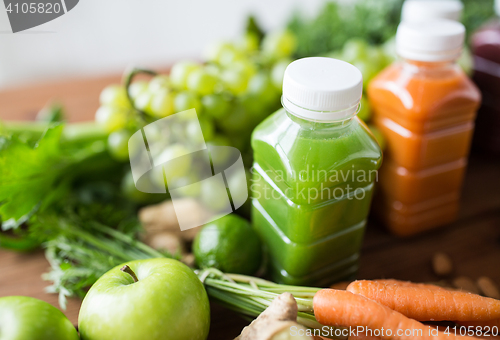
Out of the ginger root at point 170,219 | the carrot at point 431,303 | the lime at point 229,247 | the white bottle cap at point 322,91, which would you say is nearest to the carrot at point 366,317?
the carrot at point 431,303

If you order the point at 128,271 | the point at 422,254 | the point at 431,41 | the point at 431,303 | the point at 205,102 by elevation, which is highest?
the point at 431,41

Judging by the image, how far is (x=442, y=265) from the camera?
0.84 metres

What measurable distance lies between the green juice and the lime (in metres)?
0.04

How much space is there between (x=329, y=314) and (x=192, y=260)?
12.6 inches

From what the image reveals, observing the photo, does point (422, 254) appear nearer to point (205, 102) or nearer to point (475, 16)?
point (205, 102)

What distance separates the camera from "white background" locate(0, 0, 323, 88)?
183 cm

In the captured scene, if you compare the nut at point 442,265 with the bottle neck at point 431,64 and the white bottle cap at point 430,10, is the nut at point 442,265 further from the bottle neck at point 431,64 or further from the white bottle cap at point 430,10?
the white bottle cap at point 430,10

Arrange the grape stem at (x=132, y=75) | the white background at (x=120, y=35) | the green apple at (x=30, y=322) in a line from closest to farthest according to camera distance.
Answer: the green apple at (x=30, y=322), the grape stem at (x=132, y=75), the white background at (x=120, y=35)

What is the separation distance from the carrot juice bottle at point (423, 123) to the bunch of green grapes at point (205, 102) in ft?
0.85

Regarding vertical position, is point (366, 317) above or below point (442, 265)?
above

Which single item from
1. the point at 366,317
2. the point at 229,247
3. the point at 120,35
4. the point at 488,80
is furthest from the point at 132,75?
the point at 120,35

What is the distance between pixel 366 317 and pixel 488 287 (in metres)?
0.34

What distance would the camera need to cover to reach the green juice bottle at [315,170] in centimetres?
58

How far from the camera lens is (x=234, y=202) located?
0.90 m
